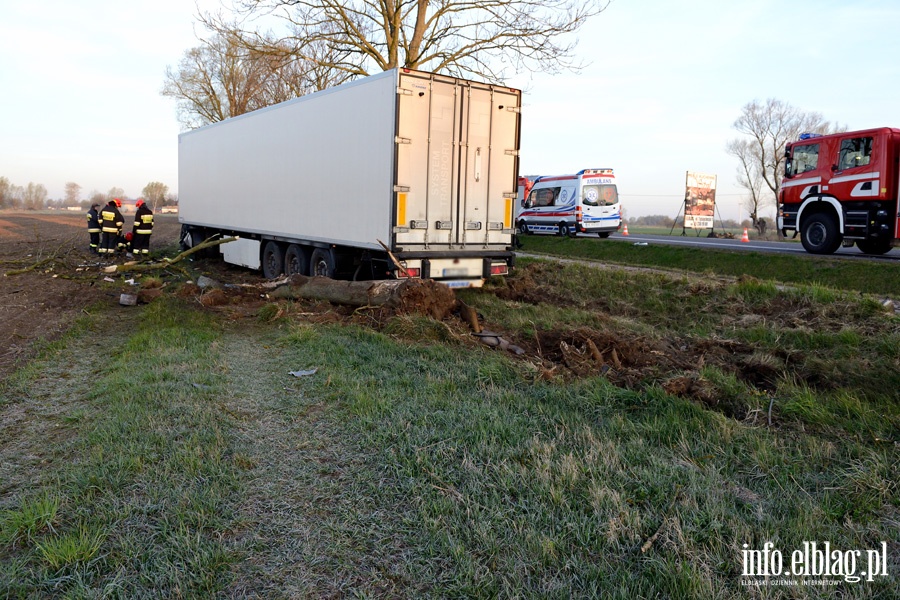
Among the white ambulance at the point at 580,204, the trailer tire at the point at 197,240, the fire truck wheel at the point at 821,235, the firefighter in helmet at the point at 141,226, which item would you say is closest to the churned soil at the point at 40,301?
the firefighter in helmet at the point at 141,226

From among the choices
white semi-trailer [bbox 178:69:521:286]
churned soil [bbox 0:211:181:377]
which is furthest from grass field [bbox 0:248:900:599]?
white semi-trailer [bbox 178:69:521:286]

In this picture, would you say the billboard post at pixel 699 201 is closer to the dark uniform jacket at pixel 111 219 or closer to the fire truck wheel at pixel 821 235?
the fire truck wheel at pixel 821 235

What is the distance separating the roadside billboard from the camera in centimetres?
3403

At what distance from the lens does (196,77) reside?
132 feet

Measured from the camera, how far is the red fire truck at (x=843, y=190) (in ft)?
47.2

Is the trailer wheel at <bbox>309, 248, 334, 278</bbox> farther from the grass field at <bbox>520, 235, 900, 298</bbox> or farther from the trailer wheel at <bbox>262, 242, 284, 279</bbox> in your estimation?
the grass field at <bbox>520, 235, 900, 298</bbox>

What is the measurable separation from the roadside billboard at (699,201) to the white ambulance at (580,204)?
9.18m

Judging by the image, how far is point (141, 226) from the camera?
18.3m

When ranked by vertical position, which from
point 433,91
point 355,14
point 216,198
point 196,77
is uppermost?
point 196,77

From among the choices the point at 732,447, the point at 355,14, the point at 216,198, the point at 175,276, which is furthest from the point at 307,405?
the point at 355,14

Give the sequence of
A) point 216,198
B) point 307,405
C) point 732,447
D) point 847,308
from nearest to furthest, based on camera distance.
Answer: point 732,447
point 307,405
point 847,308
point 216,198

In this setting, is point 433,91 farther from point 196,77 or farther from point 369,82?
point 196,77

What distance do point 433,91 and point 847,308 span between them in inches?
270

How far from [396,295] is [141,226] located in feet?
40.4
